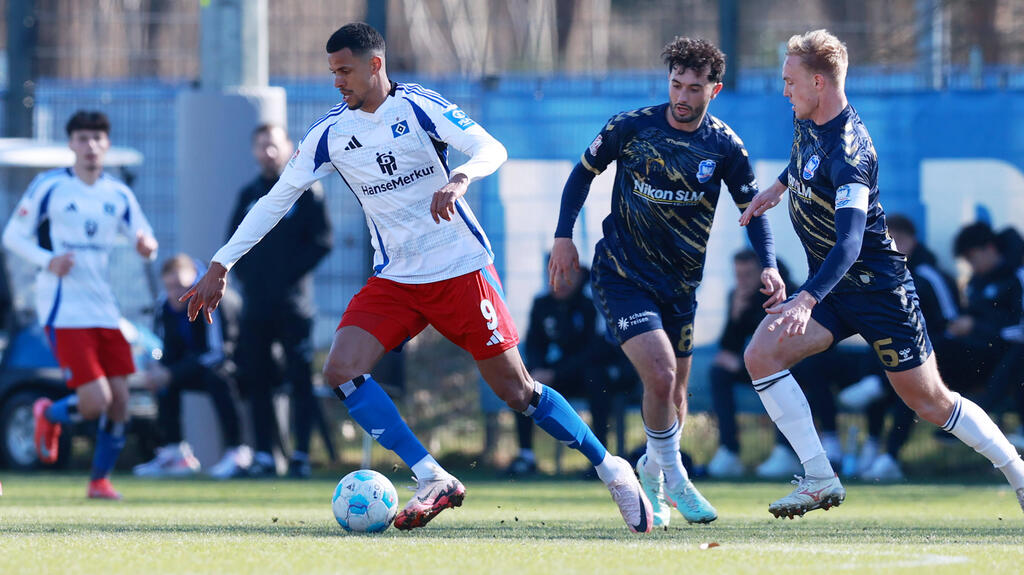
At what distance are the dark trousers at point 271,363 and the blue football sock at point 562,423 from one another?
5.08 meters

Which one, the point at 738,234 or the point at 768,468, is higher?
the point at 738,234

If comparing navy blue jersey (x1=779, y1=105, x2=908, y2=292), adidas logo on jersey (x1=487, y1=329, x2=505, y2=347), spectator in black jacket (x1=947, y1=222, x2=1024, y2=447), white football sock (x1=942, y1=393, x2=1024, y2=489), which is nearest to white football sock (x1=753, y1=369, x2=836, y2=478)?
navy blue jersey (x1=779, y1=105, x2=908, y2=292)

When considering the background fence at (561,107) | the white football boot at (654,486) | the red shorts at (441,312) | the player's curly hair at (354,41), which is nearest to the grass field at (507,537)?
the white football boot at (654,486)

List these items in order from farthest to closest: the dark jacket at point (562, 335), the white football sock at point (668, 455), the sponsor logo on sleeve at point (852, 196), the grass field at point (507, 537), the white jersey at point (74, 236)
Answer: the dark jacket at point (562, 335)
the white jersey at point (74, 236)
the white football sock at point (668, 455)
the sponsor logo on sleeve at point (852, 196)
the grass field at point (507, 537)

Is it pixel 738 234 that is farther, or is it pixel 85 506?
pixel 738 234

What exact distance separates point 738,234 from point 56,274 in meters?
5.30

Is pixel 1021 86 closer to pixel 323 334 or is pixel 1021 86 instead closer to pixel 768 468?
pixel 768 468

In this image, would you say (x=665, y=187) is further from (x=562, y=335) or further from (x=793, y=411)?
(x=562, y=335)

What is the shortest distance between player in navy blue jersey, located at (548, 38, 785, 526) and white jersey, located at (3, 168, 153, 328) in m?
3.79

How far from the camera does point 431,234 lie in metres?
6.89

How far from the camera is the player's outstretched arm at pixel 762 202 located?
697cm

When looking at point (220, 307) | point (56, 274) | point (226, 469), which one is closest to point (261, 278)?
point (220, 307)

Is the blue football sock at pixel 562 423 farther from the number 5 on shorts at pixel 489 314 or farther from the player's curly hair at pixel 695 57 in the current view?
the player's curly hair at pixel 695 57

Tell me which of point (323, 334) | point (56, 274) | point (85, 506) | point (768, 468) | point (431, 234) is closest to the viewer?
point (431, 234)
